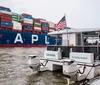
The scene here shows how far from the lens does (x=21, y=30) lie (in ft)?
140

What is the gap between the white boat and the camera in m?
6.74

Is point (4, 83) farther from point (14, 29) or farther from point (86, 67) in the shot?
point (14, 29)

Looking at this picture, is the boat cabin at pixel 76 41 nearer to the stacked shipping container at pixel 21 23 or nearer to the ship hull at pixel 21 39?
the ship hull at pixel 21 39

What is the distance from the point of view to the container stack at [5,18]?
3803cm

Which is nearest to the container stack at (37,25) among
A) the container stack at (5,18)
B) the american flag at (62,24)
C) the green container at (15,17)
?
the green container at (15,17)

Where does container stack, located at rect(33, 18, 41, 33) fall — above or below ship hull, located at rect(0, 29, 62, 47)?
above

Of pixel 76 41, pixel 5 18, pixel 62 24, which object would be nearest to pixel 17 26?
pixel 5 18

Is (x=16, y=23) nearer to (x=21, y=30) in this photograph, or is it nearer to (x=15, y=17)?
(x=21, y=30)

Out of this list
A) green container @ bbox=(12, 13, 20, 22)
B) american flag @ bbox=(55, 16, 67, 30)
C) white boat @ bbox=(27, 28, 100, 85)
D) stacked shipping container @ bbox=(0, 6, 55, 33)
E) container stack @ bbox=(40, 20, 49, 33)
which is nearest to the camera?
white boat @ bbox=(27, 28, 100, 85)

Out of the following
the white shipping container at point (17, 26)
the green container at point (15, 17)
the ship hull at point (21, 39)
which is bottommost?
the ship hull at point (21, 39)

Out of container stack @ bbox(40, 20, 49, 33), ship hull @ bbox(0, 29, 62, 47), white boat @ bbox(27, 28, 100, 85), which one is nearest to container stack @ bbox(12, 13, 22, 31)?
ship hull @ bbox(0, 29, 62, 47)

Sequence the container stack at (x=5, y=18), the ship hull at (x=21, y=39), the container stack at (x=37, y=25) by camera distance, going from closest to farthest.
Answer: the ship hull at (x=21, y=39) < the container stack at (x=5, y=18) < the container stack at (x=37, y=25)

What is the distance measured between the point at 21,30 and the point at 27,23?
3681mm

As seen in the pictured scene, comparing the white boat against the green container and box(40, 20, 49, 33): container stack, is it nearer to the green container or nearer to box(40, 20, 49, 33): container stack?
the green container
